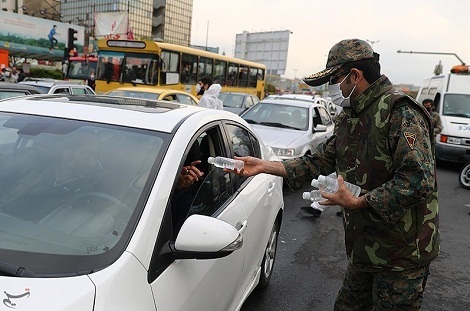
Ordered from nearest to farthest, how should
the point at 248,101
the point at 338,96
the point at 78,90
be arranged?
the point at 338,96 → the point at 78,90 → the point at 248,101

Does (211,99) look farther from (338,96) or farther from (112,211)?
(112,211)

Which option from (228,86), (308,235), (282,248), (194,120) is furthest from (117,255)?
(228,86)

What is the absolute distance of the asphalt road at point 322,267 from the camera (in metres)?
3.69

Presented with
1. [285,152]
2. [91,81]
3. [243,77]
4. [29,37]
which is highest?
[29,37]

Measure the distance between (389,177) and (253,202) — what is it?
1078mm

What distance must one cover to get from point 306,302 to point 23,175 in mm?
2582

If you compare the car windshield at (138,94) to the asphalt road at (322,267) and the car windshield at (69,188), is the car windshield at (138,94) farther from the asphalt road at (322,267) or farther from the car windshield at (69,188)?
the car windshield at (69,188)

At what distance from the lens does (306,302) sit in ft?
11.9

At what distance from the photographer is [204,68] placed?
16.8m

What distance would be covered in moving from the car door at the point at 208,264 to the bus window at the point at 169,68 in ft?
38.2

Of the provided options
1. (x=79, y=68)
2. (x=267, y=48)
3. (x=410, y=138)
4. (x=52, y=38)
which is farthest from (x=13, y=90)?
(x=52, y=38)

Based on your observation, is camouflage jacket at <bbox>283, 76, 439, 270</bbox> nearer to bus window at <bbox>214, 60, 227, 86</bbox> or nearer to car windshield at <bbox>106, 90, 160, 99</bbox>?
car windshield at <bbox>106, 90, 160, 99</bbox>

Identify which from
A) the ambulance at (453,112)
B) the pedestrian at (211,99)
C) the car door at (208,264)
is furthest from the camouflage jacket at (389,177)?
the ambulance at (453,112)

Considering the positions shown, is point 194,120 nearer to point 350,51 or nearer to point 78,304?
point 350,51
